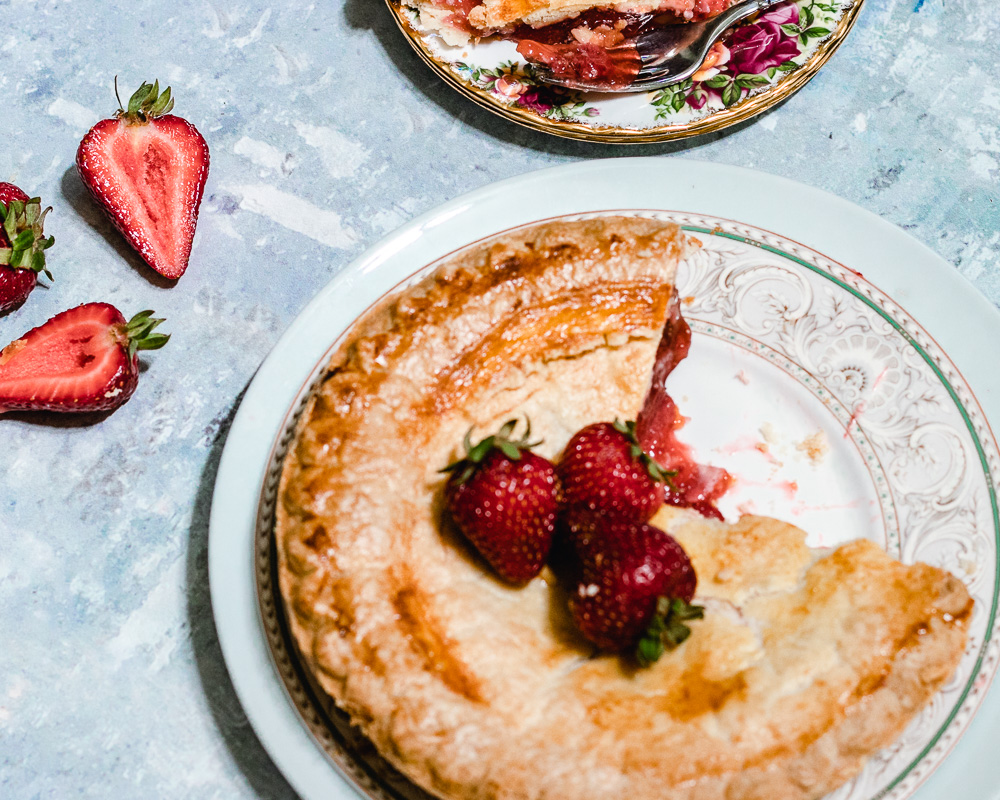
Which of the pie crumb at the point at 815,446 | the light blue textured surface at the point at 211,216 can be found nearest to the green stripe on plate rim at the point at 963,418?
the light blue textured surface at the point at 211,216

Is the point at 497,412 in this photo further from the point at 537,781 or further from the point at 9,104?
→ the point at 9,104

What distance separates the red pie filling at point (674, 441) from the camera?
226 centimetres

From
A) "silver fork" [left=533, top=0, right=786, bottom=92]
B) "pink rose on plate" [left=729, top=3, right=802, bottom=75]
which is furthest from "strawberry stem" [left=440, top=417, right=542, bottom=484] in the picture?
"pink rose on plate" [left=729, top=3, right=802, bottom=75]

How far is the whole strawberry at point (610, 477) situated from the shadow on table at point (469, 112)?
103 cm

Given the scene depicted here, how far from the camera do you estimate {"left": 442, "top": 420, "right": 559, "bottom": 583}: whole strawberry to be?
1781 mm

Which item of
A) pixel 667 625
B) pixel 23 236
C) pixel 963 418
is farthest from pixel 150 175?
pixel 963 418

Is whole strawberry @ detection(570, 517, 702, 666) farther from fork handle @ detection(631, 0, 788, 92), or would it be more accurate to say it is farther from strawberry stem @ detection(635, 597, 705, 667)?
fork handle @ detection(631, 0, 788, 92)

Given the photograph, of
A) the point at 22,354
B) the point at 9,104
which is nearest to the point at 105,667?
the point at 22,354

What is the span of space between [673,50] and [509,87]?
0.46 metres

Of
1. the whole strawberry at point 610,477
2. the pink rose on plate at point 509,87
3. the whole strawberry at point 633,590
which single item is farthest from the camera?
the pink rose on plate at point 509,87

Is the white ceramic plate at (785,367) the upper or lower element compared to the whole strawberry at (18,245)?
upper

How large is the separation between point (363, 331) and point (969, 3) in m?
2.07

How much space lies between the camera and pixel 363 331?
203cm

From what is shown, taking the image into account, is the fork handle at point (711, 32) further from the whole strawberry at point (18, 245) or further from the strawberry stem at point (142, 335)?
the whole strawberry at point (18, 245)
